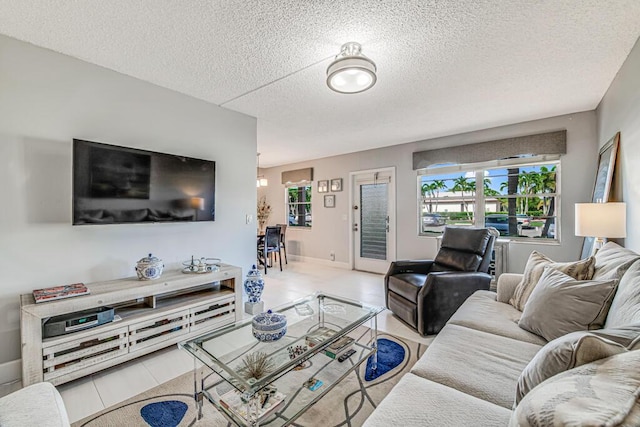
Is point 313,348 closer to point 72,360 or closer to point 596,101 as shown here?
point 72,360

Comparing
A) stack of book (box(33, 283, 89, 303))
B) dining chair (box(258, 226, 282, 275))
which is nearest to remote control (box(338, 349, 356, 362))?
stack of book (box(33, 283, 89, 303))

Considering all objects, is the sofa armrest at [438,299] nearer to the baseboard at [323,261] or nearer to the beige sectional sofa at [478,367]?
the beige sectional sofa at [478,367]

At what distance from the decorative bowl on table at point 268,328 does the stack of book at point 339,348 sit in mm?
336

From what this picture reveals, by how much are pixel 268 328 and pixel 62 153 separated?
6.90ft

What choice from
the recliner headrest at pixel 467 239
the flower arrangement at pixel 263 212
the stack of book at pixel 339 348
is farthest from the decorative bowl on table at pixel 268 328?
the flower arrangement at pixel 263 212

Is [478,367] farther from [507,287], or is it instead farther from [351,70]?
[351,70]

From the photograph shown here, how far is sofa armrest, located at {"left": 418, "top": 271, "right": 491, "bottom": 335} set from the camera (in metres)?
A: 2.62

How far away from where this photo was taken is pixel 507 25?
1.87 metres

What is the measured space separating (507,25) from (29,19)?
10.0ft

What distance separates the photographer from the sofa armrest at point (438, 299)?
2623mm

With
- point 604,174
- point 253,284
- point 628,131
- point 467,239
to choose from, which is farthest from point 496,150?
point 253,284

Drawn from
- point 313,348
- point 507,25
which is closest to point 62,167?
point 313,348

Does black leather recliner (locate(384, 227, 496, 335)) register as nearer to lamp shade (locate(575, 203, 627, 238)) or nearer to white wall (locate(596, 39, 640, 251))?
lamp shade (locate(575, 203, 627, 238))

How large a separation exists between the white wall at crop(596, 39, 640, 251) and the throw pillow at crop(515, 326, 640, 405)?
1827 millimetres
